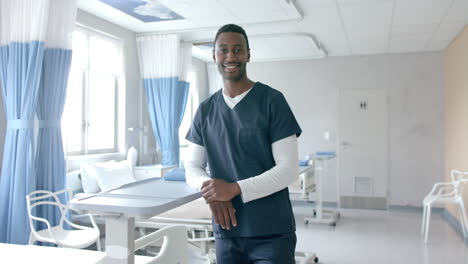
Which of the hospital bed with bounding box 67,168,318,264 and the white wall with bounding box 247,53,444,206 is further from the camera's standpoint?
the white wall with bounding box 247,53,444,206

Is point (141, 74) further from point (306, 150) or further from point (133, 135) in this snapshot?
point (306, 150)

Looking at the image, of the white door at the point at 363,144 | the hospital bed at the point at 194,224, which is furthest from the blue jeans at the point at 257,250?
the white door at the point at 363,144

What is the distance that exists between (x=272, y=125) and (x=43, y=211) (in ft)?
9.85

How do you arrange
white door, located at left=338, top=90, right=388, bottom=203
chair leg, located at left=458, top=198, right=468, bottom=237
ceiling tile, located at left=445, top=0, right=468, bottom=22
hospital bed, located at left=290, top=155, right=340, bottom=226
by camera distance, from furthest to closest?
white door, located at left=338, top=90, right=388, bottom=203
hospital bed, located at left=290, top=155, right=340, bottom=226
chair leg, located at left=458, top=198, right=468, bottom=237
ceiling tile, located at left=445, top=0, right=468, bottom=22

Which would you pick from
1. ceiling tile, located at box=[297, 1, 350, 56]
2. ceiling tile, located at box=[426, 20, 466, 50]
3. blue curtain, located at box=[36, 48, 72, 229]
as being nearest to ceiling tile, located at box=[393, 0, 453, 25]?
ceiling tile, located at box=[426, 20, 466, 50]

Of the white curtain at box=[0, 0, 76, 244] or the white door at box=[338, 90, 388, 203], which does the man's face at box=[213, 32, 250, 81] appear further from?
the white door at box=[338, 90, 388, 203]

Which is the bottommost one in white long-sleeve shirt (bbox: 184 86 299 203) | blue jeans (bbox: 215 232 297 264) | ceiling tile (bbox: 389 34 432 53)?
blue jeans (bbox: 215 232 297 264)

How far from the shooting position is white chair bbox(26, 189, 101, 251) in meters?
3.19

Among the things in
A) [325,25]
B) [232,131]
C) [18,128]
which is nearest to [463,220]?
[325,25]

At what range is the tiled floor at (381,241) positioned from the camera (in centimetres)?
425

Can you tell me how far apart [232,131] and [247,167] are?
136 millimetres

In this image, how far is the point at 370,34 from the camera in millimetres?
5664

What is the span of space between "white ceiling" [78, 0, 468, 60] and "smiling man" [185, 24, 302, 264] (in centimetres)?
305

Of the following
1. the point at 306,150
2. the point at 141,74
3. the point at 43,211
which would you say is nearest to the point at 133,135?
the point at 141,74
